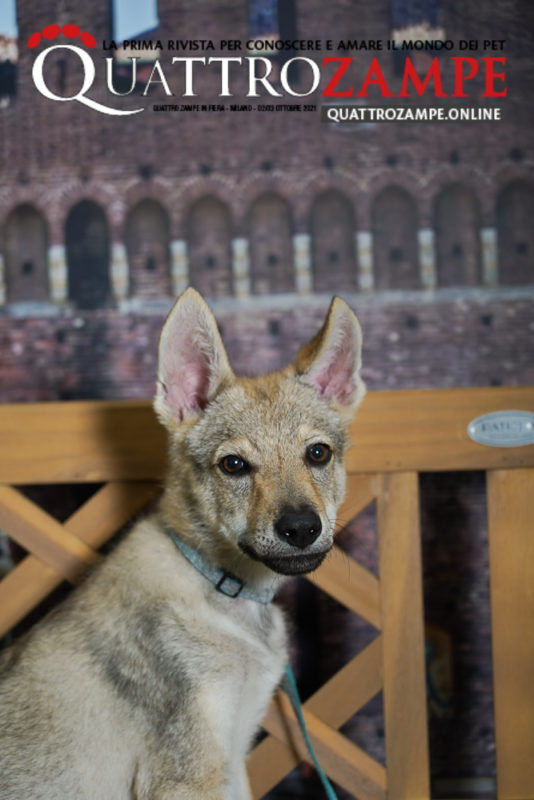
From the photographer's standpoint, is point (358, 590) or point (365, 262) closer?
point (358, 590)

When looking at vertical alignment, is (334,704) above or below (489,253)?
below

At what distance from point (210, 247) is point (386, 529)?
2.21 m

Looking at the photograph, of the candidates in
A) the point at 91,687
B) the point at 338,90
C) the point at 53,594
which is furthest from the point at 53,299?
the point at 91,687

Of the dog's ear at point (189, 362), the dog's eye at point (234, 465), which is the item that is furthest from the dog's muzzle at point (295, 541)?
the dog's ear at point (189, 362)

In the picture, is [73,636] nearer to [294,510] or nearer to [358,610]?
[294,510]

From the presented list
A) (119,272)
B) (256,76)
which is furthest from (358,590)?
(256,76)

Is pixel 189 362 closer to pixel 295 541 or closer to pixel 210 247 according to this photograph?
pixel 295 541

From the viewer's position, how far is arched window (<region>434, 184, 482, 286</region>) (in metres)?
4.20

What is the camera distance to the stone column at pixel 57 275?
4270 millimetres

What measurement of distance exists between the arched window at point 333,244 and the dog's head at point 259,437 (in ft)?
5.24

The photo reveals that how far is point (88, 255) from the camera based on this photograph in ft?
14.1

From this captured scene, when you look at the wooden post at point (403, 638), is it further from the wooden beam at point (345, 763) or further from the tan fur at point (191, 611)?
the tan fur at point (191, 611)

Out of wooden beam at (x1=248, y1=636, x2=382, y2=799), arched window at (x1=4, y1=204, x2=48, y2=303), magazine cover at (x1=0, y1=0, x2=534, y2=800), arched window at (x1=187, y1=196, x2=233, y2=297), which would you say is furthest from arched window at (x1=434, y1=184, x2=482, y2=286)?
arched window at (x1=4, y1=204, x2=48, y2=303)

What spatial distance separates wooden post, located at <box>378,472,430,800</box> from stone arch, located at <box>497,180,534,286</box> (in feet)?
6.45
